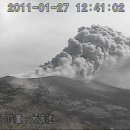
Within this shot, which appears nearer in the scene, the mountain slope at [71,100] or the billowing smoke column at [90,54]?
the mountain slope at [71,100]

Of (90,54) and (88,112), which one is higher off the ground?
(90,54)

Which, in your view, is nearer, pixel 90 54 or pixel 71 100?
pixel 71 100

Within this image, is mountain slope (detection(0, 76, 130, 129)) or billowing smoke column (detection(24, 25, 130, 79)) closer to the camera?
mountain slope (detection(0, 76, 130, 129))

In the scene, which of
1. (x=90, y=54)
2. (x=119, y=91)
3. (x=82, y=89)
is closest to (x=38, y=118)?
(x=82, y=89)

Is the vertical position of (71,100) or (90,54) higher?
(90,54)

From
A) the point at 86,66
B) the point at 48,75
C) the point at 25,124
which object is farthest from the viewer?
the point at 86,66

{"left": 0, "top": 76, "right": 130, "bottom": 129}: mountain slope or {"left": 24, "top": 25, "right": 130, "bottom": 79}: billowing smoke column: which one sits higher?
{"left": 24, "top": 25, "right": 130, "bottom": 79}: billowing smoke column

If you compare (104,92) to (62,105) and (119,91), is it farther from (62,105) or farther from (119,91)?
(62,105)

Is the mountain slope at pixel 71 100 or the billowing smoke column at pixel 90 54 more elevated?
the billowing smoke column at pixel 90 54
